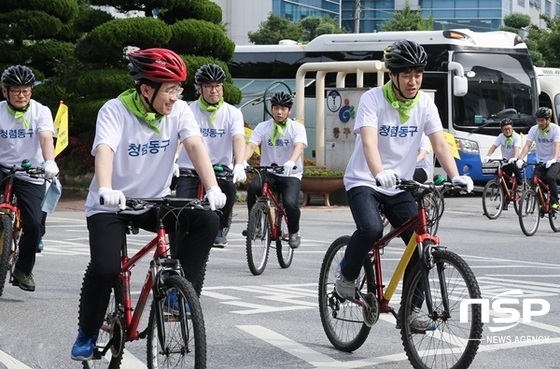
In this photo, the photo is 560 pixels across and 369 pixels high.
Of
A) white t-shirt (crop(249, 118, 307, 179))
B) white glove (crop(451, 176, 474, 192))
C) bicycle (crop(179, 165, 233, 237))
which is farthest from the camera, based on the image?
white t-shirt (crop(249, 118, 307, 179))

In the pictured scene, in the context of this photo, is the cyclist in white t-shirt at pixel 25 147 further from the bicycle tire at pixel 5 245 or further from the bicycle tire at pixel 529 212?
the bicycle tire at pixel 529 212

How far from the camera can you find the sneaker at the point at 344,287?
7.76 metres

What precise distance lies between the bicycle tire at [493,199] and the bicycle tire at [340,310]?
14307 mm

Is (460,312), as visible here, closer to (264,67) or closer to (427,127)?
(427,127)

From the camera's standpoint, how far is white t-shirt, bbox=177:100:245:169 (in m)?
12.1

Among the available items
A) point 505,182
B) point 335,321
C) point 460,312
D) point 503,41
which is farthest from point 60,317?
point 503,41

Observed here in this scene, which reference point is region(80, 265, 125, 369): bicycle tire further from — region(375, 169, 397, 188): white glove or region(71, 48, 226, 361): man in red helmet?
region(375, 169, 397, 188): white glove

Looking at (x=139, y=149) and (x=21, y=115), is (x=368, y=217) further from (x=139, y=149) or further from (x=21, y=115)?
(x=21, y=115)

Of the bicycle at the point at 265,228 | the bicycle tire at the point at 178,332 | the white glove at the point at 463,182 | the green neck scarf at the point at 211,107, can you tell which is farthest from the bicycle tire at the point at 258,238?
the bicycle tire at the point at 178,332

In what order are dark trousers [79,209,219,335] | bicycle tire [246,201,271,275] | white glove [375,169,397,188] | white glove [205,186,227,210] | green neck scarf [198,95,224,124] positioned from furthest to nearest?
bicycle tire [246,201,271,275] → green neck scarf [198,95,224,124] → white glove [375,169,397,188] → dark trousers [79,209,219,335] → white glove [205,186,227,210]

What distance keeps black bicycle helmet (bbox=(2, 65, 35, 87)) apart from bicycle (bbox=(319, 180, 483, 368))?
153 inches

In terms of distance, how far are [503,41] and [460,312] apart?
23411 millimetres

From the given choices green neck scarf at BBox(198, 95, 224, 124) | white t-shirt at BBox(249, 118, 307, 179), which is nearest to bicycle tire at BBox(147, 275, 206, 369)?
green neck scarf at BBox(198, 95, 224, 124)

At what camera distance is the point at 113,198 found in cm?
603
